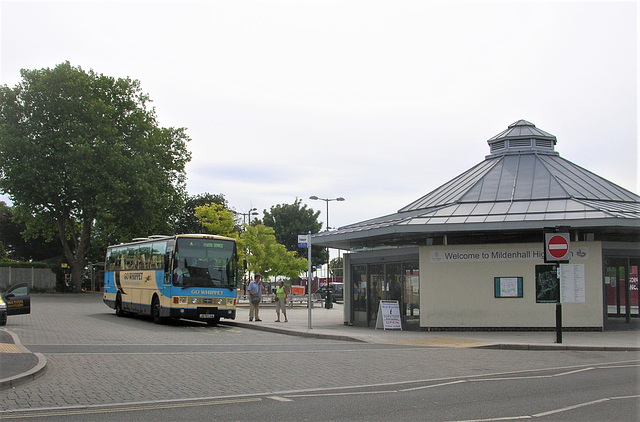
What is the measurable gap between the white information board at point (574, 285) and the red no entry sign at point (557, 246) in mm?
4228

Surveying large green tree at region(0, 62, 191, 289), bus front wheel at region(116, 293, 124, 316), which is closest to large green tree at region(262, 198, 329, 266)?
large green tree at region(0, 62, 191, 289)

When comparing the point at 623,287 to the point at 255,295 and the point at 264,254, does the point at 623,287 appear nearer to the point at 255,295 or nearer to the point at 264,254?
the point at 255,295

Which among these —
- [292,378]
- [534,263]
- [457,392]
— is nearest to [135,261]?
[534,263]

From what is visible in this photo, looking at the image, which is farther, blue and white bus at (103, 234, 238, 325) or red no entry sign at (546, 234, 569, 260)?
blue and white bus at (103, 234, 238, 325)

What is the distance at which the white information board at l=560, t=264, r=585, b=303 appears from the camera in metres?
21.9

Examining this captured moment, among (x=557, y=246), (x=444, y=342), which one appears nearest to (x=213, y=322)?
(x=444, y=342)

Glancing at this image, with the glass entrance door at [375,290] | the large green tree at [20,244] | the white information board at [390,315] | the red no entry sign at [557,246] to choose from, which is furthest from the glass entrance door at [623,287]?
the large green tree at [20,244]

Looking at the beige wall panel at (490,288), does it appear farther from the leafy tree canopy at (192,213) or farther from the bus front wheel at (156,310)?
the leafy tree canopy at (192,213)

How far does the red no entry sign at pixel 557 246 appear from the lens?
18047 mm

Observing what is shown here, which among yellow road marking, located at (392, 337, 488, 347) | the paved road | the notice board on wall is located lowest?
yellow road marking, located at (392, 337, 488, 347)

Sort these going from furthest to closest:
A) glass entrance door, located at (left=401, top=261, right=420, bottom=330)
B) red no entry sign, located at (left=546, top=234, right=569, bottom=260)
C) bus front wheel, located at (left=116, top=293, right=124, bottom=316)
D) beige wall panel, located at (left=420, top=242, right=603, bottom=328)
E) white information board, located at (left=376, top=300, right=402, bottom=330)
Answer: bus front wheel, located at (left=116, top=293, right=124, bottom=316), white information board, located at (left=376, top=300, right=402, bottom=330), glass entrance door, located at (left=401, top=261, right=420, bottom=330), beige wall panel, located at (left=420, top=242, right=603, bottom=328), red no entry sign, located at (left=546, top=234, right=569, bottom=260)

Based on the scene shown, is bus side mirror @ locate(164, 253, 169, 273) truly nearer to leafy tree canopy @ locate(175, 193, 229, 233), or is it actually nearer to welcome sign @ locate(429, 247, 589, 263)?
welcome sign @ locate(429, 247, 589, 263)

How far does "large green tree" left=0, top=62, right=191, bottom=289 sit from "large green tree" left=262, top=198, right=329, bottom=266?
3612 centimetres

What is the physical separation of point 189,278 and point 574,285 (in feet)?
45.7
